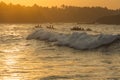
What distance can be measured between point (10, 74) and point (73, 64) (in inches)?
133

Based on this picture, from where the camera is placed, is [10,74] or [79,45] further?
[79,45]

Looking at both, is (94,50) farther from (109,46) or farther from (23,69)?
(23,69)

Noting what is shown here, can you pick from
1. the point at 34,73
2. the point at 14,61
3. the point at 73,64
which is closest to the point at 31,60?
the point at 14,61

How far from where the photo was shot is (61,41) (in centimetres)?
2986

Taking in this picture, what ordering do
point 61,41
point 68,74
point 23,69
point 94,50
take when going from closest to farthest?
point 68,74
point 23,69
point 94,50
point 61,41

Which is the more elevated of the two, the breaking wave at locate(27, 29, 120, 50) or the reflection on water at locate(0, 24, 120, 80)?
the breaking wave at locate(27, 29, 120, 50)

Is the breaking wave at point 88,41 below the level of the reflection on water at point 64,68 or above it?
above

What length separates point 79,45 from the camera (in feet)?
84.8

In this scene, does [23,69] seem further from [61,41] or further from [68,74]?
[61,41]

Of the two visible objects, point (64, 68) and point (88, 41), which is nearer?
point (64, 68)

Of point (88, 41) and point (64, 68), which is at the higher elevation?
point (88, 41)

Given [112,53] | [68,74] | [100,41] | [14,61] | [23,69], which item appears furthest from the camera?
[100,41]

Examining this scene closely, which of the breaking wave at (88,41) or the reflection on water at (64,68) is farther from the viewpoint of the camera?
the breaking wave at (88,41)

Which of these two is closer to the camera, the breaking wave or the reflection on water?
the reflection on water
